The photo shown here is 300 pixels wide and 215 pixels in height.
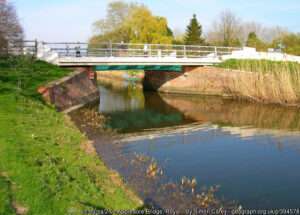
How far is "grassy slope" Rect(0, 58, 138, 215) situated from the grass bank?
50.7ft

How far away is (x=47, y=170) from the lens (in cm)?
732

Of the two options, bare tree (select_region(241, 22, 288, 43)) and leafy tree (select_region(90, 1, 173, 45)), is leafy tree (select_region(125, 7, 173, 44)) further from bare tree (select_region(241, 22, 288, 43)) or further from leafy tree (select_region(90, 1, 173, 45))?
bare tree (select_region(241, 22, 288, 43))

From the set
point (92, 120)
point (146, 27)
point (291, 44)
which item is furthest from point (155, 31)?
point (92, 120)

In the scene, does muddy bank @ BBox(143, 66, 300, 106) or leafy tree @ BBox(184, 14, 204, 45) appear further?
leafy tree @ BBox(184, 14, 204, 45)

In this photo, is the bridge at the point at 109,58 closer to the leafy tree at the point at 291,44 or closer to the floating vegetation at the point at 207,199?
the leafy tree at the point at 291,44

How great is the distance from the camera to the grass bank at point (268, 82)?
22328 millimetres

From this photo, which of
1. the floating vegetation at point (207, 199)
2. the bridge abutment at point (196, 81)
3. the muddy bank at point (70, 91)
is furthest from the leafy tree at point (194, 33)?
the floating vegetation at point (207, 199)

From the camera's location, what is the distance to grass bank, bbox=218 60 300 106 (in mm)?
22328

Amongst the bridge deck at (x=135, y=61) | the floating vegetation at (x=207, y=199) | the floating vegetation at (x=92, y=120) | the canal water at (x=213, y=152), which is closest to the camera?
the floating vegetation at (x=207, y=199)

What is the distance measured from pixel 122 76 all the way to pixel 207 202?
136ft

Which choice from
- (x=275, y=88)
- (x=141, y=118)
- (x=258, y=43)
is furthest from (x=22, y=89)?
(x=258, y=43)

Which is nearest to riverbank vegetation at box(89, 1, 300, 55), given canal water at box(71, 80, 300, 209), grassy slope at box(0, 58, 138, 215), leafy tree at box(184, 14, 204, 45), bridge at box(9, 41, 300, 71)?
leafy tree at box(184, 14, 204, 45)

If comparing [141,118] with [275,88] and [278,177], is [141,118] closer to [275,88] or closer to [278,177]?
[275,88]

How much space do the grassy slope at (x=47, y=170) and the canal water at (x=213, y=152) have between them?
102 centimetres
